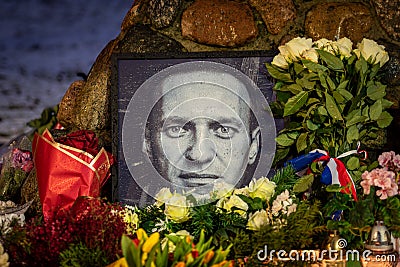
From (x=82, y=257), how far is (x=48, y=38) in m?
1.23

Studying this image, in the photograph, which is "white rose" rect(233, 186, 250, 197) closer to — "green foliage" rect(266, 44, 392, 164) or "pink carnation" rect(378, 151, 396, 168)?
"green foliage" rect(266, 44, 392, 164)

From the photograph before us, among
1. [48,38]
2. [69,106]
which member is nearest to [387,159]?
[69,106]

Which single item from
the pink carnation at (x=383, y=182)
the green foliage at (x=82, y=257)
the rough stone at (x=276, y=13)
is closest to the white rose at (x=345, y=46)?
the rough stone at (x=276, y=13)

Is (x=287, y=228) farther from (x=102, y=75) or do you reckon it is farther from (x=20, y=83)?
(x=20, y=83)

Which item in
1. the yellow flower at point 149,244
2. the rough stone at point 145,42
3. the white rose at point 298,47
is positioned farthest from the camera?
the rough stone at point 145,42

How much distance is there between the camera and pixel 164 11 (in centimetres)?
185

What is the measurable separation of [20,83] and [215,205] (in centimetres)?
103

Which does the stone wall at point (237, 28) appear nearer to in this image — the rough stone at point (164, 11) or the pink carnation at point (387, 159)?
the rough stone at point (164, 11)

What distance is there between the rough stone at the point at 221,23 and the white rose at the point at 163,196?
45 cm

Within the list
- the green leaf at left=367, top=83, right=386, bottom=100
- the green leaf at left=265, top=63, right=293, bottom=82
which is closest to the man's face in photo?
the green leaf at left=265, top=63, right=293, bottom=82

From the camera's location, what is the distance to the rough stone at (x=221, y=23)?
1.80m

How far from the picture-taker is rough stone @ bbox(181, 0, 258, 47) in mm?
1800

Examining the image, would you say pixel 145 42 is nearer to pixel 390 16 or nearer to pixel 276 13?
pixel 276 13

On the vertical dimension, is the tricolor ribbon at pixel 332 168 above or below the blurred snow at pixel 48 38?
below
